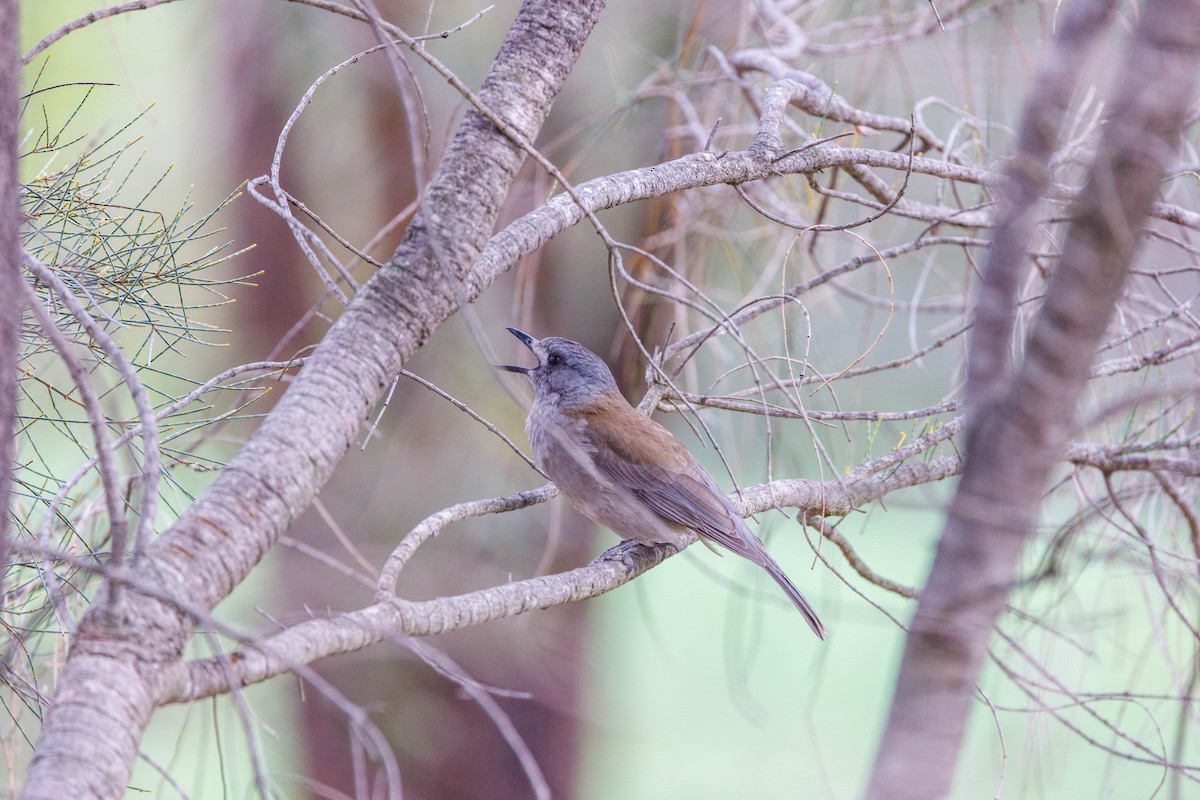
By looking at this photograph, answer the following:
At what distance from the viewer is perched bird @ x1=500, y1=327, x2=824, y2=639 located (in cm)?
339

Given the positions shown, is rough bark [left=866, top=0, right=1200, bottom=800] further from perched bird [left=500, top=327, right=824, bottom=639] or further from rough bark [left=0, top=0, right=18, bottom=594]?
perched bird [left=500, top=327, right=824, bottom=639]

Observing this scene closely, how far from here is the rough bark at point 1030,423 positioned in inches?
38.0

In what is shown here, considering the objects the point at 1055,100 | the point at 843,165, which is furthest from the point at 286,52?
the point at 1055,100

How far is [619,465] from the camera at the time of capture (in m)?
3.75

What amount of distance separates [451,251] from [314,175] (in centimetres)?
445

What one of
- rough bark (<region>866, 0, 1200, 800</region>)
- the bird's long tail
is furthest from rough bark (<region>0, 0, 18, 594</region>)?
the bird's long tail

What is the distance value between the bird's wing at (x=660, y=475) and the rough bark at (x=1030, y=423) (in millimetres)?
2357

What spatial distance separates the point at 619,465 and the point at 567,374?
0.47 meters

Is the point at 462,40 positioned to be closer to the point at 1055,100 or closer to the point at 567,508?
Result: the point at 567,508

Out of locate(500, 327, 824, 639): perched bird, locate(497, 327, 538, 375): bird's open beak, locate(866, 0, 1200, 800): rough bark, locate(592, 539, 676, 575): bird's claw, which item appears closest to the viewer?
locate(866, 0, 1200, 800): rough bark

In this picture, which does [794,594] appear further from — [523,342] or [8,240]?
[8,240]

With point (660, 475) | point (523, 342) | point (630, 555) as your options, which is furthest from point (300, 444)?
point (523, 342)

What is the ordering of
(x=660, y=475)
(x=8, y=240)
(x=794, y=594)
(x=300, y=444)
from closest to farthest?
(x=8, y=240) < (x=300, y=444) < (x=794, y=594) < (x=660, y=475)

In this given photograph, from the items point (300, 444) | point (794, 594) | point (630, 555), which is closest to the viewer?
point (300, 444)
